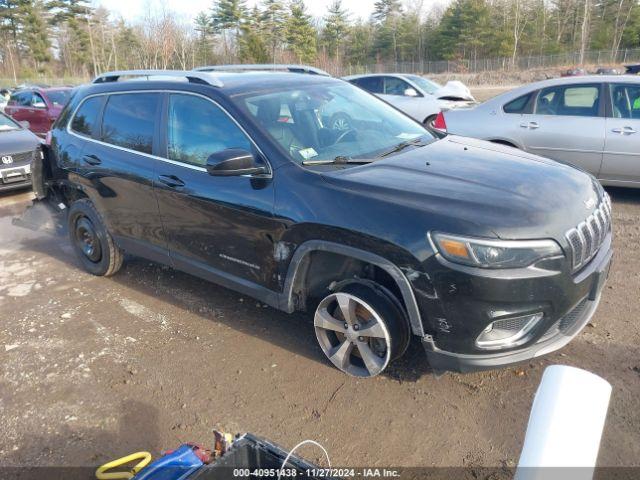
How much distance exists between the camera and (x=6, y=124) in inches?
365

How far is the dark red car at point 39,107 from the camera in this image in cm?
1380

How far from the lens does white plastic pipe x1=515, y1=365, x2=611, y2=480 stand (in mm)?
1299

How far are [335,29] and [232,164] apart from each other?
70.5 meters

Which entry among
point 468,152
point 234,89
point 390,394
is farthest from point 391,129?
point 390,394

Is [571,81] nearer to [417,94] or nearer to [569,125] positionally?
[569,125]

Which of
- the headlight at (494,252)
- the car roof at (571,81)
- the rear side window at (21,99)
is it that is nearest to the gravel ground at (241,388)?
the headlight at (494,252)

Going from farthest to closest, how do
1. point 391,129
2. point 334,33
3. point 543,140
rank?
point 334,33, point 543,140, point 391,129

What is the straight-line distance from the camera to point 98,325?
4184mm

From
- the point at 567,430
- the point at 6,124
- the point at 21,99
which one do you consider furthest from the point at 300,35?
the point at 567,430

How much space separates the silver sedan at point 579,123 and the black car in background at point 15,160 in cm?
701

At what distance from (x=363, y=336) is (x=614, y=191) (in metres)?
5.50

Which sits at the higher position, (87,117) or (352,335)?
(87,117)

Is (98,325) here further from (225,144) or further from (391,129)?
(391,129)

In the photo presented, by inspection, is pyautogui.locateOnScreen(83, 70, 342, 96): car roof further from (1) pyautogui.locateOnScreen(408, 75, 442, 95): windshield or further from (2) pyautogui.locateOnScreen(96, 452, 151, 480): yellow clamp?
(1) pyautogui.locateOnScreen(408, 75, 442, 95): windshield
